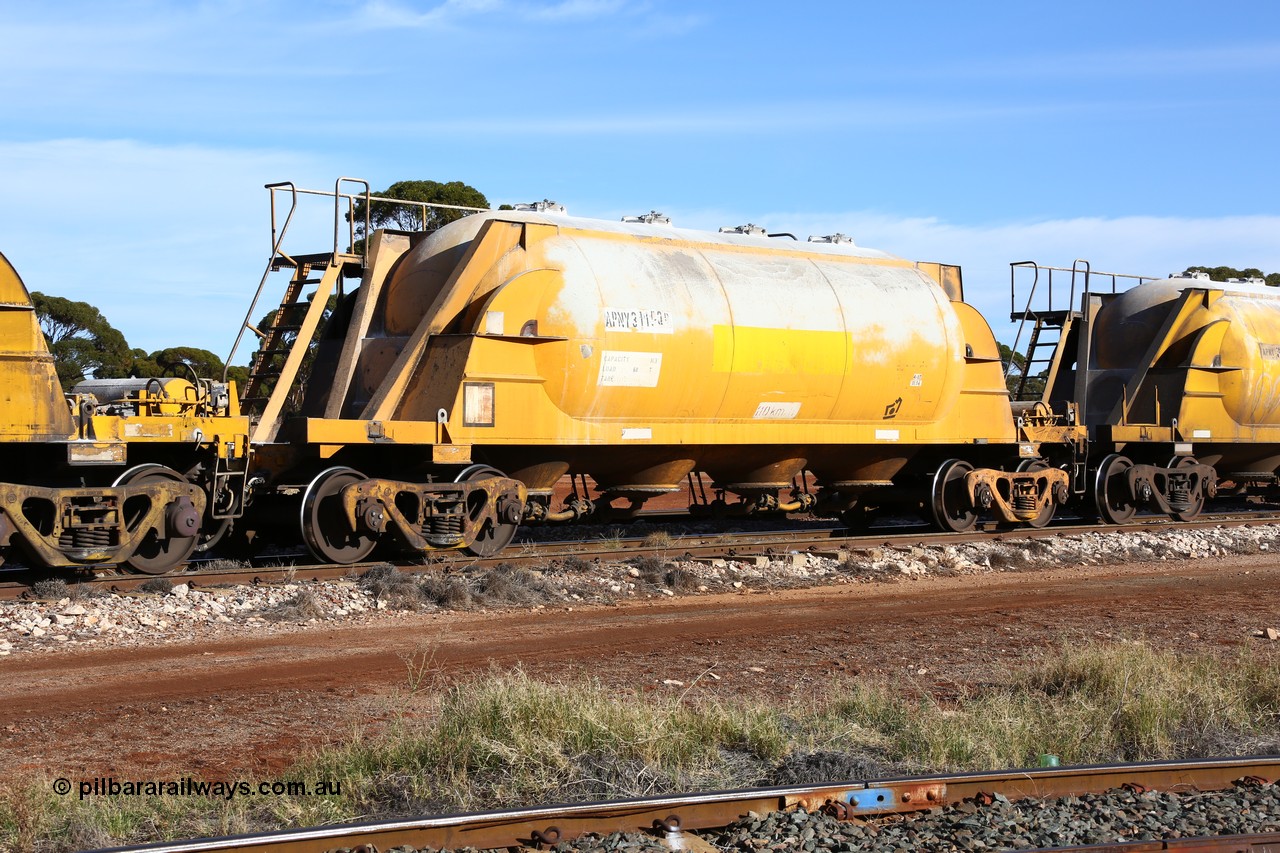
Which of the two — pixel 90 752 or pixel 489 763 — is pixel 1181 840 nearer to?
pixel 489 763

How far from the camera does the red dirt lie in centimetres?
733

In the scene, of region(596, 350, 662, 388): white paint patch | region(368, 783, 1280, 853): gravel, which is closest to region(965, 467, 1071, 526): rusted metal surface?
region(596, 350, 662, 388): white paint patch

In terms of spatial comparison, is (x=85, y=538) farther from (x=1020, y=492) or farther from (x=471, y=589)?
(x=1020, y=492)

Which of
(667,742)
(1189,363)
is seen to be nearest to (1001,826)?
(667,742)

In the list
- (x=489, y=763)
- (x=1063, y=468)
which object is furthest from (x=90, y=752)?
(x=1063, y=468)

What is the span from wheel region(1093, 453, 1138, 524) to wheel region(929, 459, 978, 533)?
10.3ft

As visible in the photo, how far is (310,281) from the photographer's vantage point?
49.3 ft

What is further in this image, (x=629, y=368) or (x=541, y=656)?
(x=629, y=368)

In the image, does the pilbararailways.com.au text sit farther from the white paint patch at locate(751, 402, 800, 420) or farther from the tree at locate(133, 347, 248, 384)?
the tree at locate(133, 347, 248, 384)

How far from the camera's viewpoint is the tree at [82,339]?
26.3m

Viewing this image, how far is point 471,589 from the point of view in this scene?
41.0 ft

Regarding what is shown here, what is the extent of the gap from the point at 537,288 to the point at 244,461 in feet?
12.0

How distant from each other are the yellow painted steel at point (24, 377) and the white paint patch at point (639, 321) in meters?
5.81

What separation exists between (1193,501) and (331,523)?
50.7 ft
